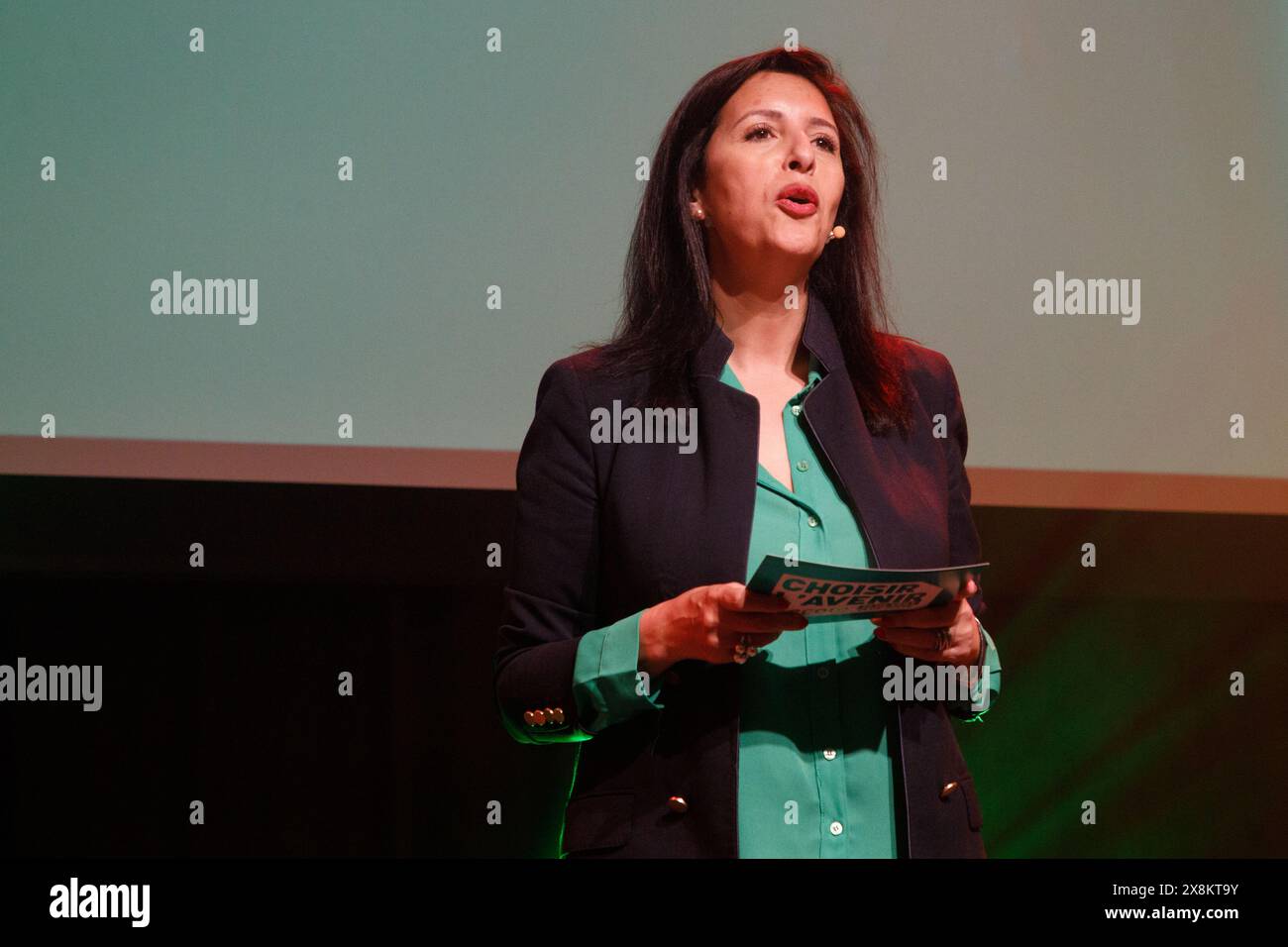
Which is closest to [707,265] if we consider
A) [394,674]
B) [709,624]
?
[709,624]

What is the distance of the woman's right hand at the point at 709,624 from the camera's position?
4.28 ft

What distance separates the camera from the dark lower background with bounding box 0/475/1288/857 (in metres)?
2.27

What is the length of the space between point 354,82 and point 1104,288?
1.29 m

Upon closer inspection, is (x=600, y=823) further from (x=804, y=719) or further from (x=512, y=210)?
(x=512, y=210)

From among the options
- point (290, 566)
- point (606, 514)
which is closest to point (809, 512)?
point (606, 514)

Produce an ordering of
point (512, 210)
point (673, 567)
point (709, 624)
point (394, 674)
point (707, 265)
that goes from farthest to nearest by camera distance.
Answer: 1. point (394, 674)
2. point (512, 210)
3. point (707, 265)
4. point (673, 567)
5. point (709, 624)

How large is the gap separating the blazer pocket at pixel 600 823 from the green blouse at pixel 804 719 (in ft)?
0.26

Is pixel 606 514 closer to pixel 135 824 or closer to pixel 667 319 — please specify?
pixel 667 319

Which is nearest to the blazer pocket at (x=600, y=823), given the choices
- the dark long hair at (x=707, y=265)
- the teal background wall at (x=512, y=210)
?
the dark long hair at (x=707, y=265)

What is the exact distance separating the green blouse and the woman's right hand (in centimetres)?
2

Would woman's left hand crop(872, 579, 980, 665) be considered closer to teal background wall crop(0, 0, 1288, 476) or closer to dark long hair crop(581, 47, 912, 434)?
dark long hair crop(581, 47, 912, 434)

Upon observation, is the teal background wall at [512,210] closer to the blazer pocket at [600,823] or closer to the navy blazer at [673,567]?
the navy blazer at [673,567]

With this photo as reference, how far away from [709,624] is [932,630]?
0.25 meters

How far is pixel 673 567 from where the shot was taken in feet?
4.77
